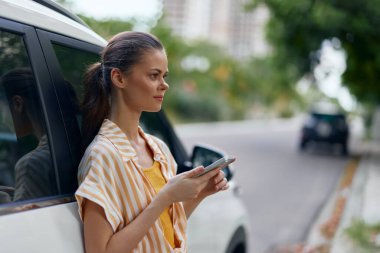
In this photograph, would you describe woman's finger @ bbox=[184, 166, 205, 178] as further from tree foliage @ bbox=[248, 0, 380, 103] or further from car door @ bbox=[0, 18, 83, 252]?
tree foliage @ bbox=[248, 0, 380, 103]

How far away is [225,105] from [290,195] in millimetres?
31840

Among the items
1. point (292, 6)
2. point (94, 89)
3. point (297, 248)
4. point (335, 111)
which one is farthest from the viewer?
point (335, 111)

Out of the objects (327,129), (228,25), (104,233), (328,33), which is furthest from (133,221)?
(228,25)

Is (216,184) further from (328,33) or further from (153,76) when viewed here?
(328,33)

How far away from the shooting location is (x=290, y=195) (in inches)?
428

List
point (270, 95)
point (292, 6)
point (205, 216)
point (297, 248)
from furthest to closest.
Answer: point (270, 95) < point (292, 6) < point (297, 248) < point (205, 216)

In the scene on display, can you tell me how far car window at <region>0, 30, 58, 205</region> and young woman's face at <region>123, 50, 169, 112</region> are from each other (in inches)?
11.7

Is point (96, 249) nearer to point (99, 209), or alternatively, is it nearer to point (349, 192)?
point (99, 209)

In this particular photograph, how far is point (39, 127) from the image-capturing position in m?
1.89

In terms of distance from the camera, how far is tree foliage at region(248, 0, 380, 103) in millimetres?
16359

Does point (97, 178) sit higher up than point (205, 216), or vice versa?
point (97, 178)

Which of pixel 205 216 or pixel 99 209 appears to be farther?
pixel 205 216

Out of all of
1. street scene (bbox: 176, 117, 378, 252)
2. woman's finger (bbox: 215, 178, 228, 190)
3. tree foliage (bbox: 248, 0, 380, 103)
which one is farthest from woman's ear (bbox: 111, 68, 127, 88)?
tree foliage (bbox: 248, 0, 380, 103)

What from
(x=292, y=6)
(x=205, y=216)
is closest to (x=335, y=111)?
(x=292, y=6)
